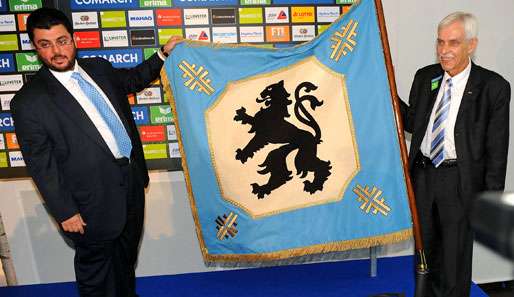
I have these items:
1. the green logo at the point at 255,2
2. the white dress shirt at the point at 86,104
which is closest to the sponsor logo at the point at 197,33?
the green logo at the point at 255,2

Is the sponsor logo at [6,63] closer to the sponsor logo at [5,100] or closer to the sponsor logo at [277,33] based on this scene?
the sponsor logo at [5,100]

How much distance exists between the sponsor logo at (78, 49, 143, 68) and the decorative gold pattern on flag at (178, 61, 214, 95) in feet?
1.84

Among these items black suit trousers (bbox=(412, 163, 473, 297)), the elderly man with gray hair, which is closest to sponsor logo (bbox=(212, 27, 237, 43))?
the elderly man with gray hair

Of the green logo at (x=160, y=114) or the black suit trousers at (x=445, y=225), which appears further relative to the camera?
the green logo at (x=160, y=114)

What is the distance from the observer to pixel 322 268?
121 inches

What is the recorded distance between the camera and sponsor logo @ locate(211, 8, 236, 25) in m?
2.70

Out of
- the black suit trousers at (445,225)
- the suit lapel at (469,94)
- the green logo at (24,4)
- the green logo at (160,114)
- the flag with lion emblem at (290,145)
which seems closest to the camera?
the suit lapel at (469,94)

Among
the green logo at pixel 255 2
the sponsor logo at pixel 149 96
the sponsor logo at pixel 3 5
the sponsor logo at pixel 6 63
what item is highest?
the sponsor logo at pixel 3 5

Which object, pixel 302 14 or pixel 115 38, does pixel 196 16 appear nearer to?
pixel 115 38

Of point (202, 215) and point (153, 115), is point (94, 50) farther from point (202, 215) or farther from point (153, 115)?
point (202, 215)

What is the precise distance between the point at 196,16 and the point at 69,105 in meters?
1.06

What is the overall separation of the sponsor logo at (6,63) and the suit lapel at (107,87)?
0.80 metres

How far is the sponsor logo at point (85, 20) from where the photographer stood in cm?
264

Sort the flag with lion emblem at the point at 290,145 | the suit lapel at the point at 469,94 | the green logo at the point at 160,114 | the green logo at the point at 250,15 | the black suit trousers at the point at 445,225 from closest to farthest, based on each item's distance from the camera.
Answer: the suit lapel at the point at 469,94, the black suit trousers at the point at 445,225, the flag with lion emblem at the point at 290,145, the green logo at the point at 250,15, the green logo at the point at 160,114
